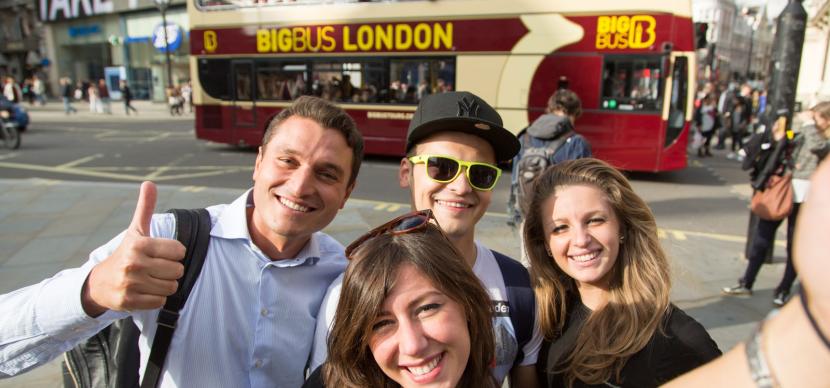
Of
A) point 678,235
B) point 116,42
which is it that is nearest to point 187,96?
point 116,42

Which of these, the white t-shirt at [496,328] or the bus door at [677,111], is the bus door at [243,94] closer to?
the bus door at [677,111]

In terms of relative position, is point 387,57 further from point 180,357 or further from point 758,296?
point 180,357

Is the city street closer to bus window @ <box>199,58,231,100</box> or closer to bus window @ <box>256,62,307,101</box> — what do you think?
bus window @ <box>199,58,231,100</box>

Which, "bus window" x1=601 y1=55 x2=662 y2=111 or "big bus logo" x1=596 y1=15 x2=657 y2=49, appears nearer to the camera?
"big bus logo" x1=596 y1=15 x2=657 y2=49

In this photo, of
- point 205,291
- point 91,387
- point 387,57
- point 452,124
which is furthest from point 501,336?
point 387,57

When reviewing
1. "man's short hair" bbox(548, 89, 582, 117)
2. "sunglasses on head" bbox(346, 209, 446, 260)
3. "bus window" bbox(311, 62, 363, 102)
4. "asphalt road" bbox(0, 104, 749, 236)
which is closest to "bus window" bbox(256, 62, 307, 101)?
"bus window" bbox(311, 62, 363, 102)

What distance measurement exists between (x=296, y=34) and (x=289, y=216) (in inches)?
403

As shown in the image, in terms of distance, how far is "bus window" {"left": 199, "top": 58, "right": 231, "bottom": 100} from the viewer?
1184 cm

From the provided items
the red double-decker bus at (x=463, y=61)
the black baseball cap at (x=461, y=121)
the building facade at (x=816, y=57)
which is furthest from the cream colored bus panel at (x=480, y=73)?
the building facade at (x=816, y=57)

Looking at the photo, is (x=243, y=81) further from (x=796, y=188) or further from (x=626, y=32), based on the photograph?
(x=796, y=188)

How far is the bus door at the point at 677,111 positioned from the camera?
28.9 ft

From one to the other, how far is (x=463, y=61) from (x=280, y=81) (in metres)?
4.31

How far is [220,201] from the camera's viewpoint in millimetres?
6875

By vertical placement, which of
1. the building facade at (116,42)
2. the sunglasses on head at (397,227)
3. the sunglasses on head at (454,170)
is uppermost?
the building facade at (116,42)
